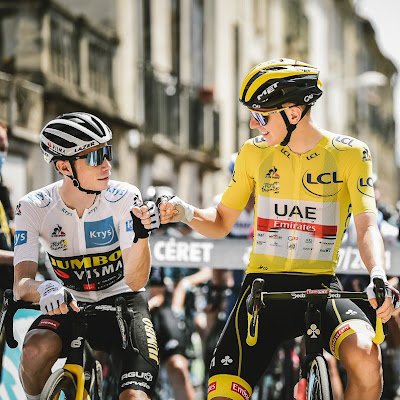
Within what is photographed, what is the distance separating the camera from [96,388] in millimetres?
5645

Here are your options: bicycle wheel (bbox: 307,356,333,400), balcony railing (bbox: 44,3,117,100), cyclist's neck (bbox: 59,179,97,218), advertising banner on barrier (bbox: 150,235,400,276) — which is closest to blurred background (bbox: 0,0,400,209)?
balcony railing (bbox: 44,3,117,100)

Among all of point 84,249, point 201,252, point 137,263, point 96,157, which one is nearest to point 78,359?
point 137,263

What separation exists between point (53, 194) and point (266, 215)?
3.99ft

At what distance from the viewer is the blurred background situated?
16781 mm

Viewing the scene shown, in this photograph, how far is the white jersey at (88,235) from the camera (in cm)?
574

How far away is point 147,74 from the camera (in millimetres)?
22750

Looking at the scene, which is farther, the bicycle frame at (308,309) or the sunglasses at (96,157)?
the sunglasses at (96,157)

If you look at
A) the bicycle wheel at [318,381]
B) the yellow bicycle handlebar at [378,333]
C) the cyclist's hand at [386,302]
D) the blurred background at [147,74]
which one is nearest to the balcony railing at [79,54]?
the blurred background at [147,74]

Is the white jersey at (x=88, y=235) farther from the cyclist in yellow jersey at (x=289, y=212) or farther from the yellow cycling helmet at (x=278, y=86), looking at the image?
the yellow cycling helmet at (x=278, y=86)

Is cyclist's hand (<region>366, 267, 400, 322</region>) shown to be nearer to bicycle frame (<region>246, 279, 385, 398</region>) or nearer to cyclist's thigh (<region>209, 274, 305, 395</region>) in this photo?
bicycle frame (<region>246, 279, 385, 398</region>)

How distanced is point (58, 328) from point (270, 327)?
1098 mm

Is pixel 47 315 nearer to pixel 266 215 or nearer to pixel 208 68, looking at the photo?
pixel 266 215

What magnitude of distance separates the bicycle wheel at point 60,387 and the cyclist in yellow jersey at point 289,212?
0.69m

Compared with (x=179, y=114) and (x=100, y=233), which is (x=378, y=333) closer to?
(x=100, y=233)
